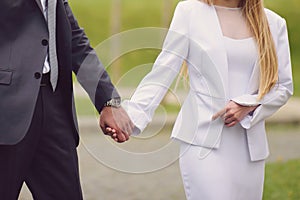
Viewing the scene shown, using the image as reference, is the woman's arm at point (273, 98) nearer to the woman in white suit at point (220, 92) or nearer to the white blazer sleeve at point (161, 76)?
the woman in white suit at point (220, 92)

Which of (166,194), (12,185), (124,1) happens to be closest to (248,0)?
(12,185)

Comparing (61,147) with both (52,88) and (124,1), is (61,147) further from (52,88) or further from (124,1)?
(124,1)

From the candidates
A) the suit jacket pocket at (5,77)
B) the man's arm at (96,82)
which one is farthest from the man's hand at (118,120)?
the suit jacket pocket at (5,77)

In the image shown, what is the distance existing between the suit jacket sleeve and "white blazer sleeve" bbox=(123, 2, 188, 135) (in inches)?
4.5

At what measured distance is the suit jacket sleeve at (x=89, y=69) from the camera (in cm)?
437

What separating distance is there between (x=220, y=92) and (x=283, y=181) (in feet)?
15.6

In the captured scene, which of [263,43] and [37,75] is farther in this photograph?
[263,43]

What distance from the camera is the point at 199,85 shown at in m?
4.47

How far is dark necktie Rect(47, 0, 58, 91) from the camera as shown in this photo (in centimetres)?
413

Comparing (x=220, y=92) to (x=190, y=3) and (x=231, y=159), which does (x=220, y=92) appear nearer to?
(x=231, y=159)

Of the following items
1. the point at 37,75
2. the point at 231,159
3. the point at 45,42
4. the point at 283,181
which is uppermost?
the point at 45,42

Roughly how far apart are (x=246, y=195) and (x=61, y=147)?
938 millimetres

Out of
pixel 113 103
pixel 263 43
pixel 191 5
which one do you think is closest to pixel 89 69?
pixel 113 103

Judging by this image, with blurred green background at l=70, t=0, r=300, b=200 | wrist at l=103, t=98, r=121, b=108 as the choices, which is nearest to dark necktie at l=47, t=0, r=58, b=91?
wrist at l=103, t=98, r=121, b=108
